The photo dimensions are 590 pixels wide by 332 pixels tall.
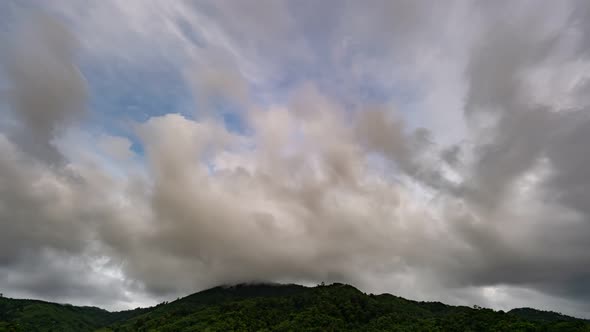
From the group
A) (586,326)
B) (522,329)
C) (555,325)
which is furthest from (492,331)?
(586,326)

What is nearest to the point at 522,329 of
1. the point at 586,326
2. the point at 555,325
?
the point at 555,325

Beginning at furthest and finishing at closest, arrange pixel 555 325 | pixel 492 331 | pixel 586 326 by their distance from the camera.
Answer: pixel 492 331
pixel 555 325
pixel 586 326

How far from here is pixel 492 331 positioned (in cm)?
19650

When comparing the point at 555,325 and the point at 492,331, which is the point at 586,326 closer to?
the point at 555,325

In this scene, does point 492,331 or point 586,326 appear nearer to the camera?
point 586,326

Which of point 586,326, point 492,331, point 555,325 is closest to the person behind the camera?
point 586,326

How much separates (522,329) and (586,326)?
28.3m

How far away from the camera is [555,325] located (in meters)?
180

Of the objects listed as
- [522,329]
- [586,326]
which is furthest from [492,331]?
[586,326]

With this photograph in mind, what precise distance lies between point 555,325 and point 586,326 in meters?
15.3

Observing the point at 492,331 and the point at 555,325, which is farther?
the point at 492,331

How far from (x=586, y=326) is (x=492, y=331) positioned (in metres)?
43.7

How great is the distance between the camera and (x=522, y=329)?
611 ft

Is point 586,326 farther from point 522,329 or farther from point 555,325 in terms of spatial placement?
point 522,329
